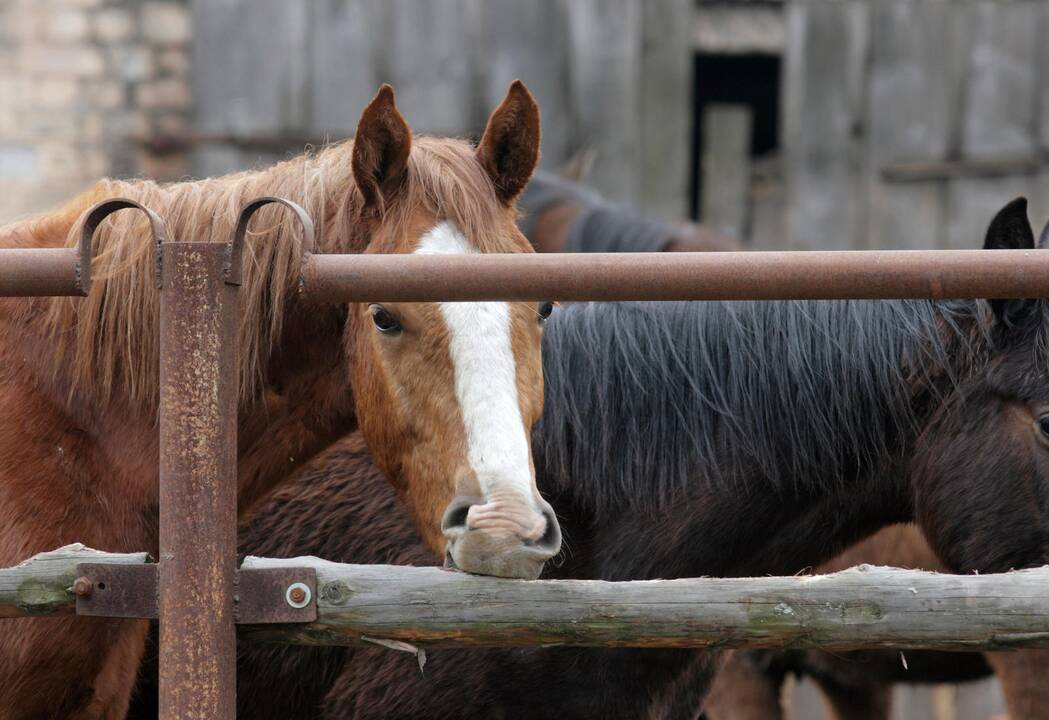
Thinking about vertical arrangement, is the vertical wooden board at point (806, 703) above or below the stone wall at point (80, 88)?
below

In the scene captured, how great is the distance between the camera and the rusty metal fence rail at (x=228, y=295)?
1.90 meters

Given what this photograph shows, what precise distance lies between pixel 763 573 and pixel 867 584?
0.99 m

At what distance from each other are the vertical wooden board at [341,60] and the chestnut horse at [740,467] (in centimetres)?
366

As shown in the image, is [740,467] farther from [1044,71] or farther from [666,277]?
[1044,71]

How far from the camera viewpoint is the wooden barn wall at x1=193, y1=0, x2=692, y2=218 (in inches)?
241

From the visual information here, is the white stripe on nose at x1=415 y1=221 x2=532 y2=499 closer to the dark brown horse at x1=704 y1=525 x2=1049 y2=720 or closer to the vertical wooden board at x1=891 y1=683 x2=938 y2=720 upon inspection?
the dark brown horse at x1=704 y1=525 x2=1049 y2=720

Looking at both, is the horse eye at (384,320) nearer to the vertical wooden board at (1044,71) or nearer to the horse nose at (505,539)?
the horse nose at (505,539)

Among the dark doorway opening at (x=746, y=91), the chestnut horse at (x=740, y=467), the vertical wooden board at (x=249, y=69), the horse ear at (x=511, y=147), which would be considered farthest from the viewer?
the dark doorway opening at (x=746, y=91)

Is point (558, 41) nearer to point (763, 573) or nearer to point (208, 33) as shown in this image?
point (208, 33)

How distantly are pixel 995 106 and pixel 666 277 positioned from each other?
4931mm

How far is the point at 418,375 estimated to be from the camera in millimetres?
2186

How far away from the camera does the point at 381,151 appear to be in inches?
91.4

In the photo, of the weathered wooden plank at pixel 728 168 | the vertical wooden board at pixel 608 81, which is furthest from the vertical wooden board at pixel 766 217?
the vertical wooden board at pixel 608 81

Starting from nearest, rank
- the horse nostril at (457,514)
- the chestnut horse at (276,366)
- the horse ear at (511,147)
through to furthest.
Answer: the horse nostril at (457,514) < the chestnut horse at (276,366) < the horse ear at (511,147)
